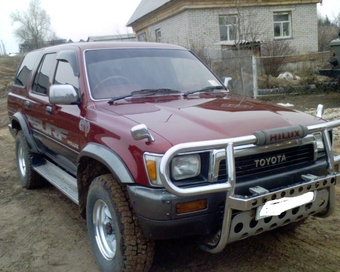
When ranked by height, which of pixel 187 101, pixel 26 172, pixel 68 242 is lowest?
pixel 68 242

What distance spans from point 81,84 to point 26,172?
2.23 m

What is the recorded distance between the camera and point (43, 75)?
481 cm

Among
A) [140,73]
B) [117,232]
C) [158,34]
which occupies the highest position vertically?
[158,34]

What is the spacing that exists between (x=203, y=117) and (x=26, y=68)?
3635 mm

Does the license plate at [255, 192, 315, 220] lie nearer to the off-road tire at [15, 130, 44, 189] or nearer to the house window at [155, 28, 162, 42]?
the off-road tire at [15, 130, 44, 189]

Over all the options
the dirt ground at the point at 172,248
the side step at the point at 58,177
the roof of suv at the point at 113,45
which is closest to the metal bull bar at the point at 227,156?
the dirt ground at the point at 172,248

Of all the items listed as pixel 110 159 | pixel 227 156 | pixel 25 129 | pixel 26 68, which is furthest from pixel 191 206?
pixel 26 68

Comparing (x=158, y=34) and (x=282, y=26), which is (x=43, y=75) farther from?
(x=158, y=34)

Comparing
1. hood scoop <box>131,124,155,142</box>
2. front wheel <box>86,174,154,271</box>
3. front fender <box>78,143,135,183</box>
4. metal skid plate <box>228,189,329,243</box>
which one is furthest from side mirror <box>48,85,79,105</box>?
metal skid plate <box>228,189,329,243</box>

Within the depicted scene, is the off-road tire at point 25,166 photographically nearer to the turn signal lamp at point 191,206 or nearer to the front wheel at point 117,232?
the front wheel at point 117,232

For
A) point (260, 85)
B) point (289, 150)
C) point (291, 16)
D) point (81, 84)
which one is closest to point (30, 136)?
point (81, 84)

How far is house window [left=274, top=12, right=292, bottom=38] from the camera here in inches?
816

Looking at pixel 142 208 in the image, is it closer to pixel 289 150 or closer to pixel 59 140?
pixel 289 150

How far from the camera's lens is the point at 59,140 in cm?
407
